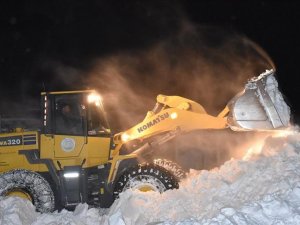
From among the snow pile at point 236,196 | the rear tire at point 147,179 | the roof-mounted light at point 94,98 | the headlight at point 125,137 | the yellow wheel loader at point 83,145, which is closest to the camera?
the snow pile at point 236,196

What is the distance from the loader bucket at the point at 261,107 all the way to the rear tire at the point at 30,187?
3.59 m

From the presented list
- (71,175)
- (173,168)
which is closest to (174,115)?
(173,168)

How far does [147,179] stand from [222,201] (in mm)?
1797

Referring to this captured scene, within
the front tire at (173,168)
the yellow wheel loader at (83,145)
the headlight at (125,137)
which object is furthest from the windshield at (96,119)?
the front tire at (173,168)

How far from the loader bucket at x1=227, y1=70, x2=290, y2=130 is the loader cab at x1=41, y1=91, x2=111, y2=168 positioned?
Answer: 2683 mm

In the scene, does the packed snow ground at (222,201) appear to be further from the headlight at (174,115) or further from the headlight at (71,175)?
the headlight at (174,115)

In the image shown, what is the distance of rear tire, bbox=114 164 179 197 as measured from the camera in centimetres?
806

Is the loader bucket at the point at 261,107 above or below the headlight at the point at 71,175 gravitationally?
above

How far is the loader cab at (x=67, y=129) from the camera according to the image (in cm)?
878

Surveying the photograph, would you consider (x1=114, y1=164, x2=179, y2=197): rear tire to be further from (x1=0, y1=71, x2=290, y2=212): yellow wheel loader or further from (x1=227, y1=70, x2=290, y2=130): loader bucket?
(x1=227, y1=70, x2=290, y2=130): loader bucket

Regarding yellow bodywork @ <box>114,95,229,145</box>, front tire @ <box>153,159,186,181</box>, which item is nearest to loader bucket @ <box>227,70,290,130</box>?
yellow bodywork @ <box>114,95,229,145</box>

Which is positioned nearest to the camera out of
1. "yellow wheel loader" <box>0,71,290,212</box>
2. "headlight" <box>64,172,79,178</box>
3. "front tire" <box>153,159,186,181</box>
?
"front tire" <box>153,159,186,181</box>

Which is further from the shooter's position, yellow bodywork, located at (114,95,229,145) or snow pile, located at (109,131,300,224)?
yellow bodywork, located at (114,95,229,145)

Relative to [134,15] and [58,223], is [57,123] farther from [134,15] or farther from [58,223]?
[134,15]
